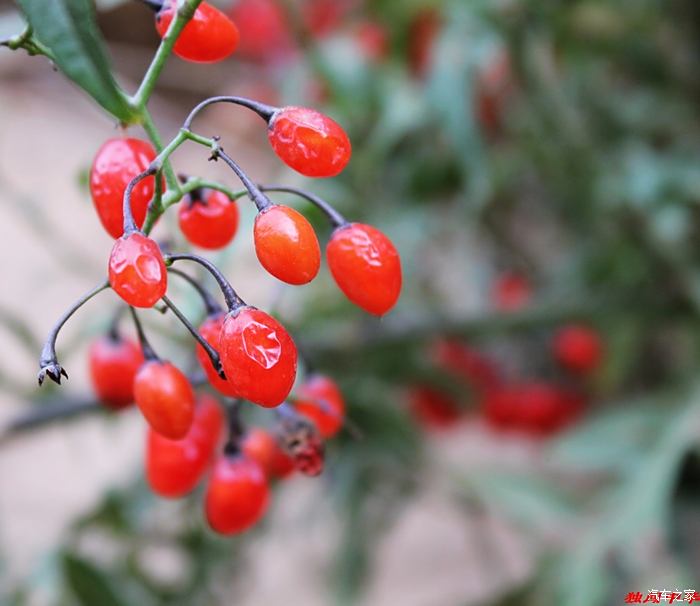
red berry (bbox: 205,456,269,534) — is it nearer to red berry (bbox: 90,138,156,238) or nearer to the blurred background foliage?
red berry (bbox: 90,138,156,238)

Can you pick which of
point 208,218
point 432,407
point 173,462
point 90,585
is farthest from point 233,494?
point 432,407

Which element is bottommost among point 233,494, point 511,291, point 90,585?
point 90,585

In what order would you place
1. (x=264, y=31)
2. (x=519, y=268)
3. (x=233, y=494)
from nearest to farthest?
1. (x=233, y=494)
2. (x=519, y=268)
3. (x=264, y=31)

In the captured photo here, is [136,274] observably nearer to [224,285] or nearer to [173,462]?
[224,285]

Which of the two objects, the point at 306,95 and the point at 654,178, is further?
the point at 306,95

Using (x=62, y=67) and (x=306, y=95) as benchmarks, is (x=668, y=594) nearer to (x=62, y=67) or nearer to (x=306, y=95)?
(x=62, y=67)

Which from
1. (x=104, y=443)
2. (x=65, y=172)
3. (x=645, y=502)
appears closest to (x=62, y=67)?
(x=645, y=502)
